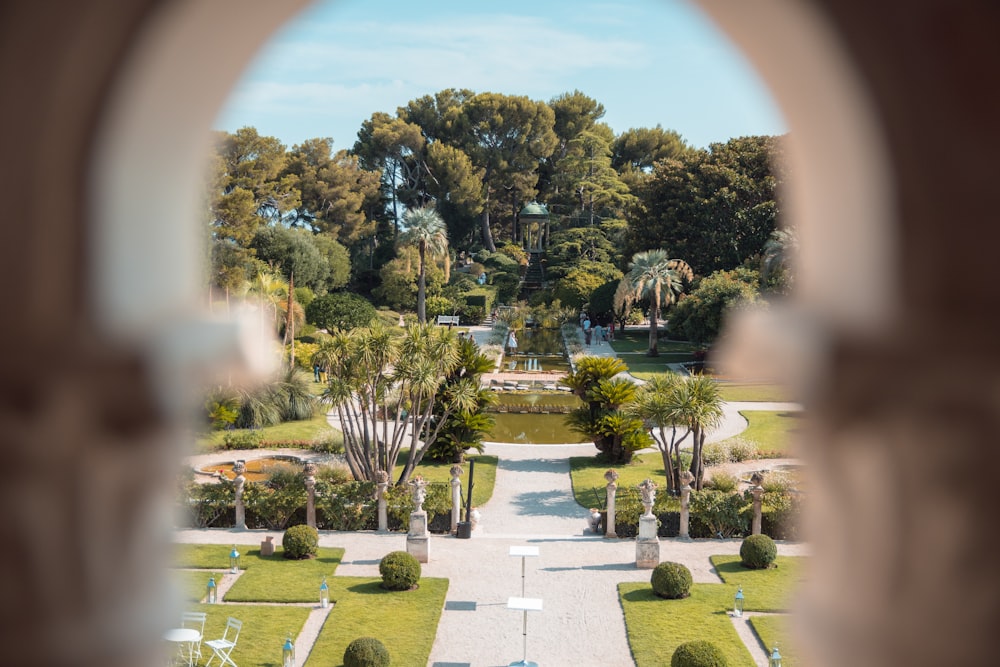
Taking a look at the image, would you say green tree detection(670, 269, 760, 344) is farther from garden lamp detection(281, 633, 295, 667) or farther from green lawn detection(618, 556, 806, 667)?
garden lamp detection(281, 633, 295, 667)

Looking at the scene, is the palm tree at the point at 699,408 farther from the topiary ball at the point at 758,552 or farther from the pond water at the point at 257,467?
the pond water at the point at 257,467

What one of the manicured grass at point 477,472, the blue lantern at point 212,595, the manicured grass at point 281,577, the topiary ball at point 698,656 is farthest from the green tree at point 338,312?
the topiary ball at point 698,656

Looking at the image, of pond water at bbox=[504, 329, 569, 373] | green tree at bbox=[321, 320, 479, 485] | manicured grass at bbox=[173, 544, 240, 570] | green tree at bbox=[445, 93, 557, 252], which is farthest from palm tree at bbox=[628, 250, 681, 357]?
manicured grass at bbox=[173, 544, 240, 570]

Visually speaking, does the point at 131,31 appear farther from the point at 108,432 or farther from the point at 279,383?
the point at 279,383

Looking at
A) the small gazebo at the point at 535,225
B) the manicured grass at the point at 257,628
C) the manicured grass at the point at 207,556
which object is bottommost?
the manicured grass at the point at 257,628

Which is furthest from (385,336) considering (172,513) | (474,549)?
(172,513)
